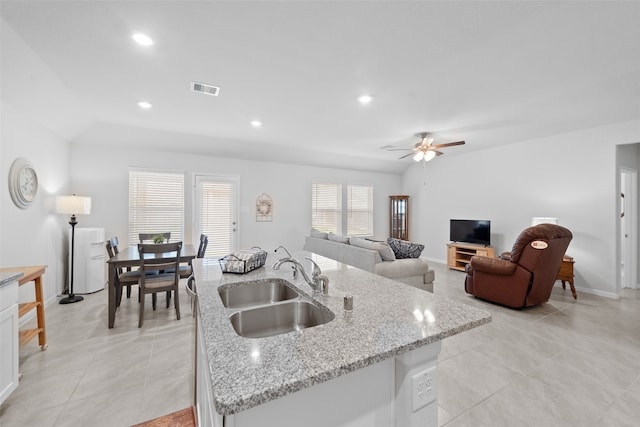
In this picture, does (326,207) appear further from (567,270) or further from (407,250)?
(567,270)

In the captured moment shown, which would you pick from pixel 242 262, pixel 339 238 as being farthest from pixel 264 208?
pixel 242 262

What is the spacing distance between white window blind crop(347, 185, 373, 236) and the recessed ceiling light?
5507 mm

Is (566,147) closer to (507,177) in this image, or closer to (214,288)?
(507,177)

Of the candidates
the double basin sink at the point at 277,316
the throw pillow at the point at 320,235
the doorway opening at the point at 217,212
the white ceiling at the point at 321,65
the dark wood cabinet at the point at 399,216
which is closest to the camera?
the double basin sink at the point at 277,316

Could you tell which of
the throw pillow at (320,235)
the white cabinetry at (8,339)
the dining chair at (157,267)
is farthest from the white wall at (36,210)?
the throw pillow at (320,235)

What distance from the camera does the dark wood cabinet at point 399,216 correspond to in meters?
7.48

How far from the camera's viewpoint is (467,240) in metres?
5.82

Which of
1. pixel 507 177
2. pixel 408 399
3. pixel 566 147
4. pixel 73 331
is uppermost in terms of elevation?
pixel 566 147

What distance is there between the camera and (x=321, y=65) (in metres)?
2.58

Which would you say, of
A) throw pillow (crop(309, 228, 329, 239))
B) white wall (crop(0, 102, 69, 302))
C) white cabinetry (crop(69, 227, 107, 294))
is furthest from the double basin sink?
white cabinetry (crop(69, 227, 107, 294))

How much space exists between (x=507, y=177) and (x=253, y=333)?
5.93 meters

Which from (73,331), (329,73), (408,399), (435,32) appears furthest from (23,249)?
(435,32)

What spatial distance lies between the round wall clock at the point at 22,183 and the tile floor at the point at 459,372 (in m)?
1.43

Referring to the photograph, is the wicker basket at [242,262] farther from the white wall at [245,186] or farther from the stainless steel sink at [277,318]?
the white wall at [245,186]
